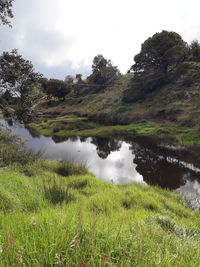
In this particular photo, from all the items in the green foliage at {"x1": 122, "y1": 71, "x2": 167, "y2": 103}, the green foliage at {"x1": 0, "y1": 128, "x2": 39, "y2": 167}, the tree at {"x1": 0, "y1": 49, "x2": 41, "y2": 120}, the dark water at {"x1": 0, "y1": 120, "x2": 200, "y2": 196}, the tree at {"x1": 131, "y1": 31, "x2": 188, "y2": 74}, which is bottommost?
the dark water at {"x1": 0, "y1": 120, "x2": 200, "y2": 196}

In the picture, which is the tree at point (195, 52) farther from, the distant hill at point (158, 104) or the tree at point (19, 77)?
the tree at point (19, 77)

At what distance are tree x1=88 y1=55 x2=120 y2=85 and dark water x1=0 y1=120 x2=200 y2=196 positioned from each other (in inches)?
2273

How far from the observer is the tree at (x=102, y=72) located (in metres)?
83.8

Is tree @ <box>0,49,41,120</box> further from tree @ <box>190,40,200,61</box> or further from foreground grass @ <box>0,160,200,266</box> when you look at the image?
tree @ <box>190,40,200,61</box>


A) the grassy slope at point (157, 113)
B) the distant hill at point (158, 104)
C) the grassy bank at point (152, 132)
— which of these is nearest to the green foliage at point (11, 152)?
the grassy slope at point (157, 113)

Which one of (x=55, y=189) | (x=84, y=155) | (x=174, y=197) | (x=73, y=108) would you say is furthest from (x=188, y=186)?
(x=73, y=108)

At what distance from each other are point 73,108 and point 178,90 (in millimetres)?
35185

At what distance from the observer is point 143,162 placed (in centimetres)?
1981

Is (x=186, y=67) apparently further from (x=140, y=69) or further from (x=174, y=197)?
(x=174, y=197)

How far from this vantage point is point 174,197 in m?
10.3

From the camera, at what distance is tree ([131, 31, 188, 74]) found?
48.7 m

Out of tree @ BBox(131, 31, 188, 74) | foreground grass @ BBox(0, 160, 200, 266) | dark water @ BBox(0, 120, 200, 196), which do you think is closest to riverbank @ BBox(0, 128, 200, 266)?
foreground grass @ BBox(0, 160, 200, 266)

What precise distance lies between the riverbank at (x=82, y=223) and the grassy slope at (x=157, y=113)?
1974cm

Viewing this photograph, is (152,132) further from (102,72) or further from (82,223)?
(102,72)
